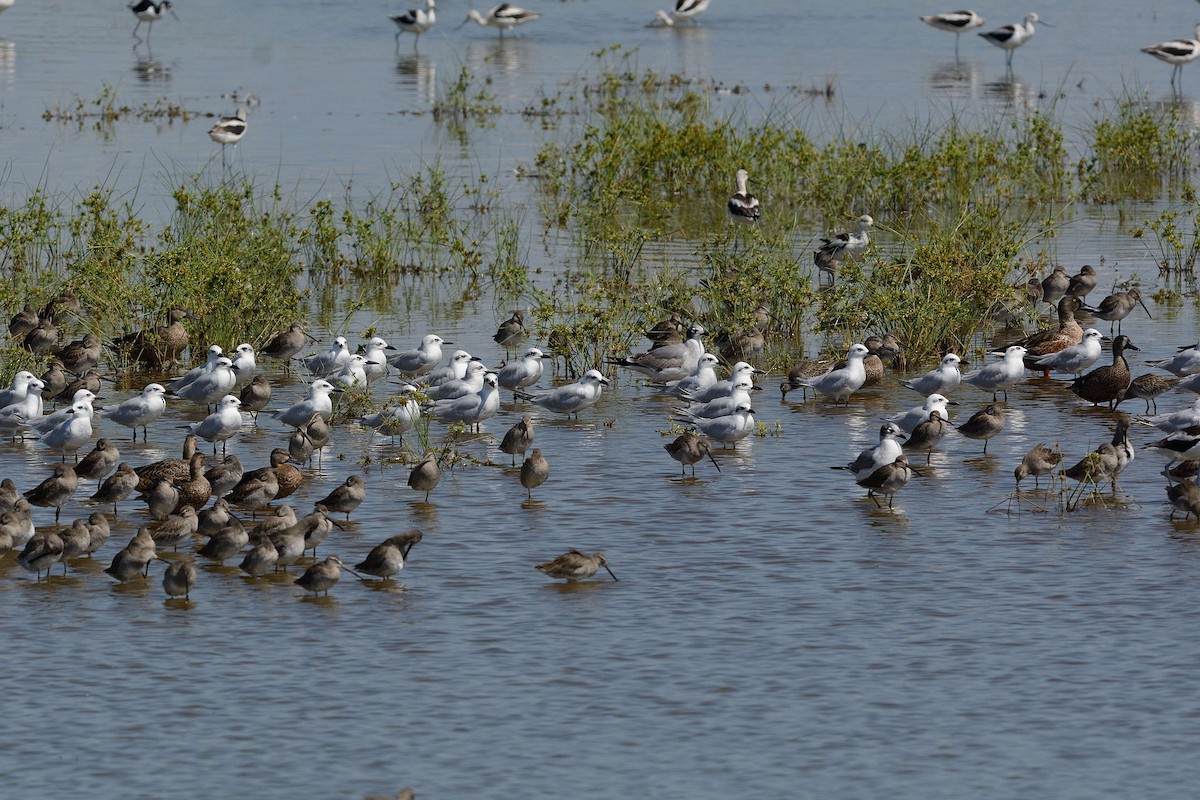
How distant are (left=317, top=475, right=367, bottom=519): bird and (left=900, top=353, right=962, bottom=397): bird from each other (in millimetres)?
6988

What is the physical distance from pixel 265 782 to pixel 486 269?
58.8 ft

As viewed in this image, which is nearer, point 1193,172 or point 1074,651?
point 1074,651

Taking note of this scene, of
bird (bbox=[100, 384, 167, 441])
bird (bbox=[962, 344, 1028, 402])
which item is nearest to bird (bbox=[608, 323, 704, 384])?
bird (bbox=[962, 344, 1028, 402])

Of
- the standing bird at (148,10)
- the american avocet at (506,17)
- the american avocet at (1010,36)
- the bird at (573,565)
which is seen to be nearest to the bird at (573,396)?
the bird at (573,565)

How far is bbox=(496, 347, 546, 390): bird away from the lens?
811 inches

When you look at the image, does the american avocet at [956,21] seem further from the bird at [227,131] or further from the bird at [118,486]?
the bird at [118,486]

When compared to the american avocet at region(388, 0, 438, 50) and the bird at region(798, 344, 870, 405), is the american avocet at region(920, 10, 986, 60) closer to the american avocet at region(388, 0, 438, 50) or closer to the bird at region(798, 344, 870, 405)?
the american avocet at region(388, 0, 438, 50)

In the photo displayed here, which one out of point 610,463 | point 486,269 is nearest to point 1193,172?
point 486,269

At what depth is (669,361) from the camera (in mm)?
21547

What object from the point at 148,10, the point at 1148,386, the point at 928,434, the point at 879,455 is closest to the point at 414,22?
the point at 148,10

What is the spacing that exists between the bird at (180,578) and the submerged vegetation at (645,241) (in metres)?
8.31

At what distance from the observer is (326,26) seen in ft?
213

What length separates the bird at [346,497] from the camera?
1591cm

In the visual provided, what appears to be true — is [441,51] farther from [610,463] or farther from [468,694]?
[468,694]
